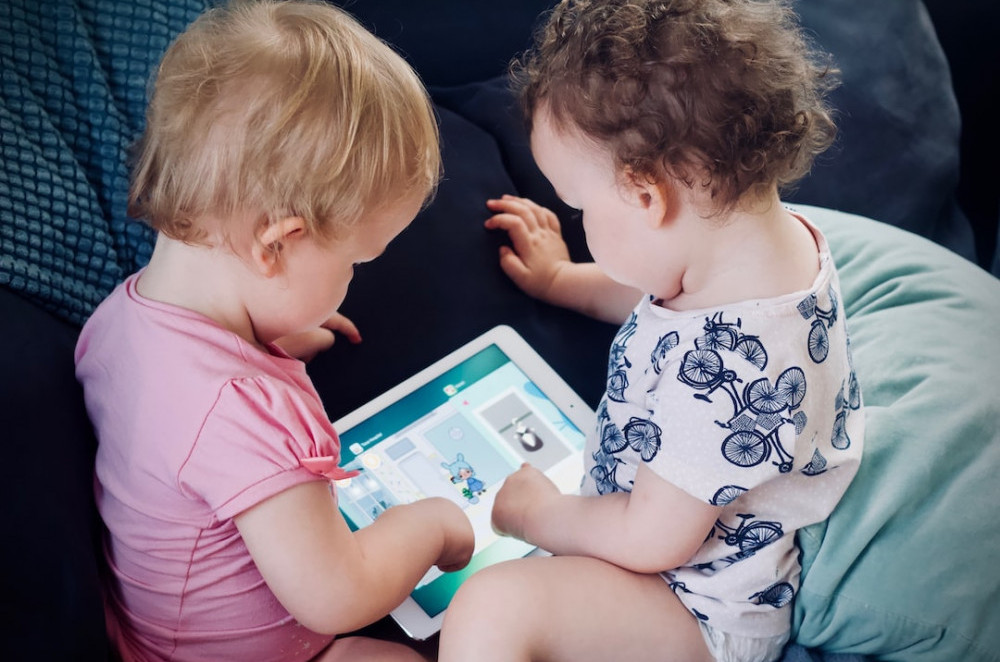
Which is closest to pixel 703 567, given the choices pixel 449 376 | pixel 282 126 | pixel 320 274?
pixel 449 376

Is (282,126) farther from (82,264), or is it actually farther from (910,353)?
(910,353)

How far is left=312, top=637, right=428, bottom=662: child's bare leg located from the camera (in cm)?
92

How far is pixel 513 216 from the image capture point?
1.26 metres

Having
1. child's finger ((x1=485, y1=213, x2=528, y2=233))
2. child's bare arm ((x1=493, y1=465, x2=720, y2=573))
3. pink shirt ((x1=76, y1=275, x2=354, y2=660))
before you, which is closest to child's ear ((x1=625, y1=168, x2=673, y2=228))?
child's bare arm ((x1=493, y1=465, x2=720, y2=573))

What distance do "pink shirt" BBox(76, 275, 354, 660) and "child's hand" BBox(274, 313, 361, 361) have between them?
0.61 ft

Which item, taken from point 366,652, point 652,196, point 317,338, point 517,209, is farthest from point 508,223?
point 366,652

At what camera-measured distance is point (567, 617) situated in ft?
2.91

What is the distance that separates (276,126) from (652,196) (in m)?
0.32

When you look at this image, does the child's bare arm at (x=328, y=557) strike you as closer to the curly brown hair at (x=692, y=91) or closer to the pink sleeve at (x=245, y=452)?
the pink sleeve at (x=245, y=452)

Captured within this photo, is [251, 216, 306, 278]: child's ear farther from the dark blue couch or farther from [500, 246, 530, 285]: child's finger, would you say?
[500, 246, 530, 285]: child's finger

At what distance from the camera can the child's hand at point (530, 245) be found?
1.24 metres

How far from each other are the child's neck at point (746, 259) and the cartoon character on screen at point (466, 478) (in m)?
0.37

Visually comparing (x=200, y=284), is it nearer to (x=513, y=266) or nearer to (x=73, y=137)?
(x=73, y=137)

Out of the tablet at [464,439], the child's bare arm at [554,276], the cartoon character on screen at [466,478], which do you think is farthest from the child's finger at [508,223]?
the cartoon character on screen at [466,478]
